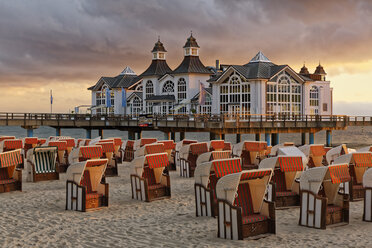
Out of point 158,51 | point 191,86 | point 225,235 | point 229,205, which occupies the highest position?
point 158,51

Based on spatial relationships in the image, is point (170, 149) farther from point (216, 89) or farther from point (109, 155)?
point (216, 89)

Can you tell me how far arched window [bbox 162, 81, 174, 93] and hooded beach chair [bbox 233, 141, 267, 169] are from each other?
40.8 m

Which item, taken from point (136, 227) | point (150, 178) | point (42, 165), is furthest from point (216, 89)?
point (136, 227)

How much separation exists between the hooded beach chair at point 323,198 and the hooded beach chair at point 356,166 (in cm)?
222

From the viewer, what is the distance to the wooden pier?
38312 mm

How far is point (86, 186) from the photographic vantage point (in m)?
12.4

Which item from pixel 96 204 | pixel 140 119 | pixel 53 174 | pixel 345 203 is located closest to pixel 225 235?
pixel 345 203

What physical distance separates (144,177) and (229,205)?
16.2 ft

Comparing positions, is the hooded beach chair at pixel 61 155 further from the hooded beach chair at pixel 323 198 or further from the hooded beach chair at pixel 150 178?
the hooded beach chair at pixel 323 198

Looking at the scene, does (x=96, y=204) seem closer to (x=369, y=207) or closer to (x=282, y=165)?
(x=282, y=165)

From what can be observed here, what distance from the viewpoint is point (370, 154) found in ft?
42.3

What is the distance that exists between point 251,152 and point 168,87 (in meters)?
42.0

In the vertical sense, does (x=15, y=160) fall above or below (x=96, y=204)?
above

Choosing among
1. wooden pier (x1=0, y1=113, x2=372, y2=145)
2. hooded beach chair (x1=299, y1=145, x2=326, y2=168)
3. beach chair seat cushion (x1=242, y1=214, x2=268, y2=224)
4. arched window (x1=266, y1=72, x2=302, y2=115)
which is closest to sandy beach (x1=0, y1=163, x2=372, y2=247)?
beach chair seat cushion (x1=242, y1=214, x2=268, y2=224)
